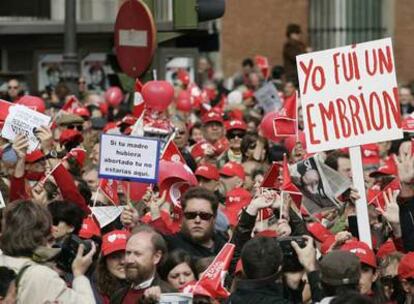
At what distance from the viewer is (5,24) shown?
29766 mm

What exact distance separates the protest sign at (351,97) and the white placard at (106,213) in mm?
1555

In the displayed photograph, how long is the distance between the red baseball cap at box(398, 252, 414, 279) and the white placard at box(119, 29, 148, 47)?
12.7ft

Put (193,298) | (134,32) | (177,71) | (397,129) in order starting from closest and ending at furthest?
1. (193,298)
2. (397,129)
3. (134,32)
4. (177,71)

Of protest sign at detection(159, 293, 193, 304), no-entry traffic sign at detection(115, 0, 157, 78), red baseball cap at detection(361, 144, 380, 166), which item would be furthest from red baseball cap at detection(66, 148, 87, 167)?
protest sign at detection(159, 293, 193, 304)

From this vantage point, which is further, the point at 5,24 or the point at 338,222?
the point at 5,24

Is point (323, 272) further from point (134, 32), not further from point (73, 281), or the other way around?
point (134, 32)

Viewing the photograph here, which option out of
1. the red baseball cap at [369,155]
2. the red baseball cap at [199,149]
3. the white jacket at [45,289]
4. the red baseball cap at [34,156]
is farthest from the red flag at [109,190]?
the red baseball cap at [369,155]

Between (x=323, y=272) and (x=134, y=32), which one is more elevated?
(x=134, y=32)

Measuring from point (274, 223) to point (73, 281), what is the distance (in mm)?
2901

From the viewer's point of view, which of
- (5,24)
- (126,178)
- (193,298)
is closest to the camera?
(193,298)

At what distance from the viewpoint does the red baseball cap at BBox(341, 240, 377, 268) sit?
35.8ft

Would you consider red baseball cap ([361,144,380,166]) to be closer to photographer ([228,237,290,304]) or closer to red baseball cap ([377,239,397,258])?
red baseball cap ([377,239,397,258])

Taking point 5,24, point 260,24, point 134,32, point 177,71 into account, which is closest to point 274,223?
point 134,32

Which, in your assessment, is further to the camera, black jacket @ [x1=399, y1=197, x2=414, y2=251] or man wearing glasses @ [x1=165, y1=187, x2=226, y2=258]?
man wearing glasses @ [x1=165, y1=187, x2=226, y2=258]
